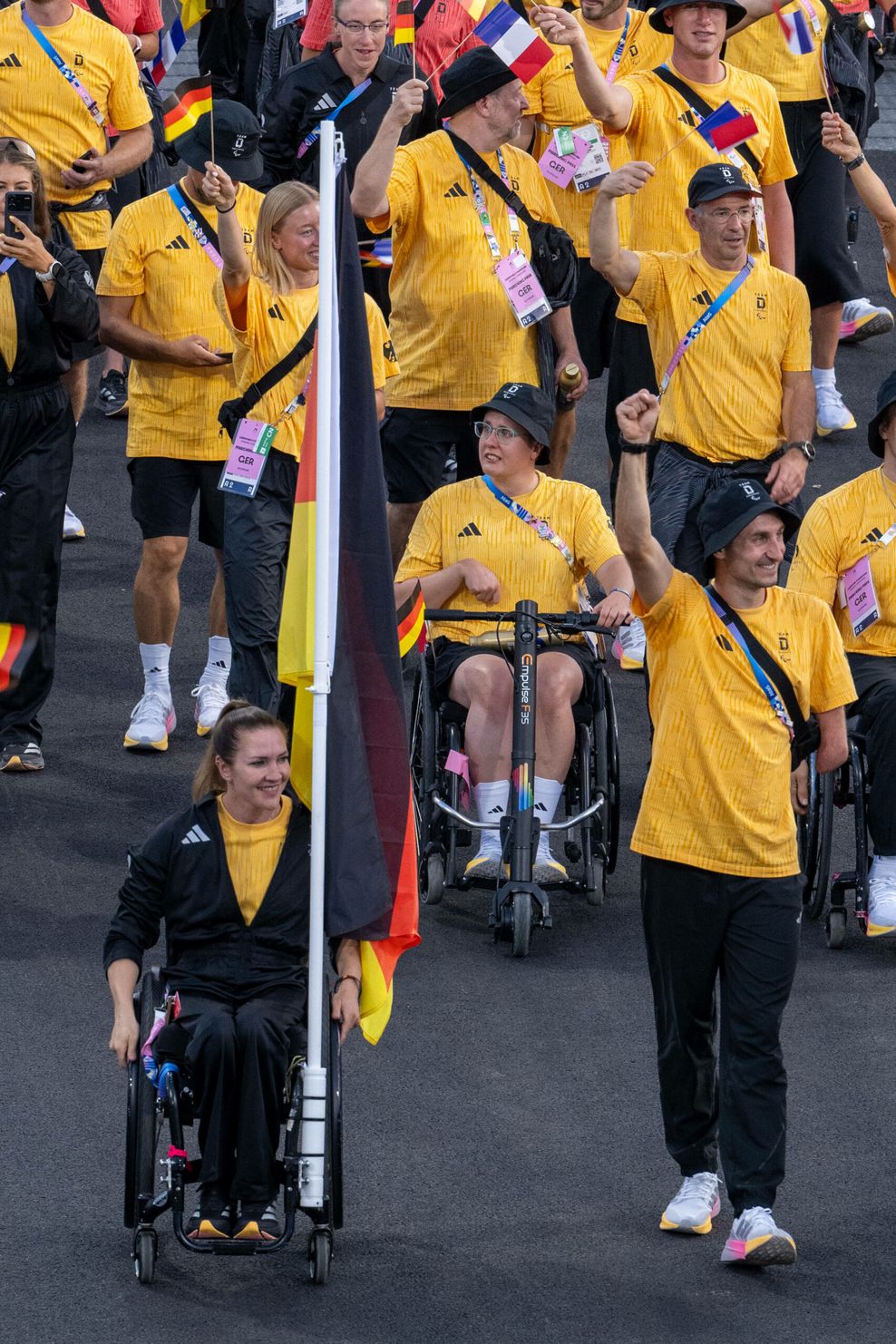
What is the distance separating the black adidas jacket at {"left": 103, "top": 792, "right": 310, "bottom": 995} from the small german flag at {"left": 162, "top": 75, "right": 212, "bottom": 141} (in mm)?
2500

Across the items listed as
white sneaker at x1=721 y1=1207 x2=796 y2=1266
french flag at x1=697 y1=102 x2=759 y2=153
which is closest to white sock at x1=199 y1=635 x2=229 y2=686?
french flag at x1=697 y1=102 x2=759 y2=153

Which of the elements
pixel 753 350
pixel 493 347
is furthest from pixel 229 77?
pixel 753 350

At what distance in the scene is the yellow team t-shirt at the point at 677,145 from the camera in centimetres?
870

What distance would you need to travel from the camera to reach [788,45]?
33.9 feet

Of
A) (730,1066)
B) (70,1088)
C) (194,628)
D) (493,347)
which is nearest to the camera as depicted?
(730,1066)

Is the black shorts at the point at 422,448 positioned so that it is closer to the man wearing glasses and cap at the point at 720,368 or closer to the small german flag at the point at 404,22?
the man wearing glasses and cap at the point at 720,368

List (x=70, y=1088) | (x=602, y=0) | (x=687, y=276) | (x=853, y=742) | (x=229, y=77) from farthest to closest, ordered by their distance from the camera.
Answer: (x=229, y=77) < (x=602, y=0) < (x=687, y=276) < (x=853, y=742) < (x=70, y=1088)

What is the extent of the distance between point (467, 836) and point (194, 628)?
253 centimetres

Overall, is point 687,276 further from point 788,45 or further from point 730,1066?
point 730,1066

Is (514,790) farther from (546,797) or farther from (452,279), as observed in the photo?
(452,279)

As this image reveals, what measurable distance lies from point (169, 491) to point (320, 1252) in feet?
13.1

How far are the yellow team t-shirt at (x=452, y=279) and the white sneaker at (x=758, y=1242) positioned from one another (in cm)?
403

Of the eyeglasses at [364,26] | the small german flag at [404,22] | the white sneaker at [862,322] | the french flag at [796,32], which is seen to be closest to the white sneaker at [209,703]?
the small german flag at [404,22]

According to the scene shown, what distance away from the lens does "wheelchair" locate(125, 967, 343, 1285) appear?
5375mm
